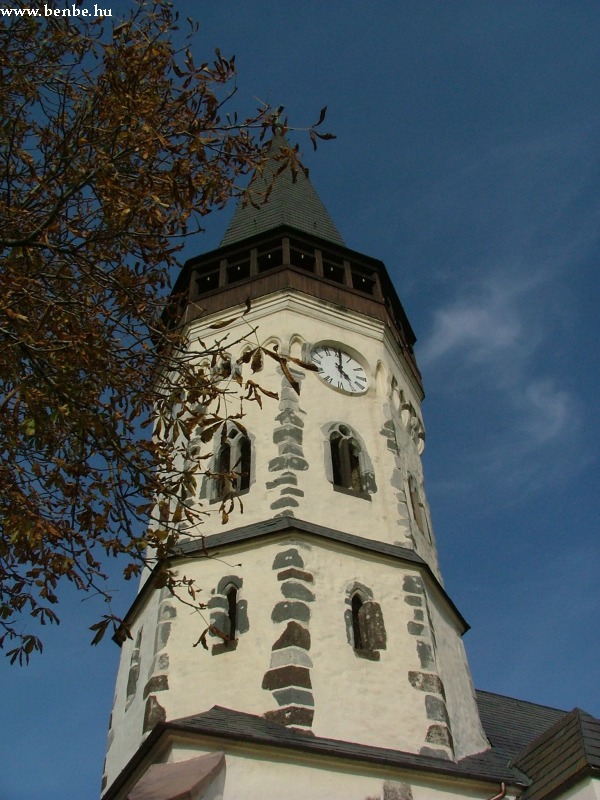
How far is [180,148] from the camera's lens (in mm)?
7113

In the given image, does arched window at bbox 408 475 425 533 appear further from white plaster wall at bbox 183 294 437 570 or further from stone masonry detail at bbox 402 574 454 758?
stone masonry detail at bbox 402 574 454 758

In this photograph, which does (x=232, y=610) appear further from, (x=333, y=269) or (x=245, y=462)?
(x=333, y=269)

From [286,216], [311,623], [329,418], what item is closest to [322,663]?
[311,623]

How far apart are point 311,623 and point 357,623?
83cm

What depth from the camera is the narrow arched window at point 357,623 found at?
11.4 m

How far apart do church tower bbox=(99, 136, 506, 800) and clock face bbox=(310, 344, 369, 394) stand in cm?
3

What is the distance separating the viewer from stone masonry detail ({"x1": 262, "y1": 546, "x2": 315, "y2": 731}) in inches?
402

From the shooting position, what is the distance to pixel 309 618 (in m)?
11.2

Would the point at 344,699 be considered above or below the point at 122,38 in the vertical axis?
below

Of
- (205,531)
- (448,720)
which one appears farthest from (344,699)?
(205,531)

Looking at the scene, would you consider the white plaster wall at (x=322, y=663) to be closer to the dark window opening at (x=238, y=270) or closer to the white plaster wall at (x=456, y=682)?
the white plaster wall at (x=456, y=682)

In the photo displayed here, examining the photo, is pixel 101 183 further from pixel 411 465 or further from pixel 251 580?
pixel 411 465

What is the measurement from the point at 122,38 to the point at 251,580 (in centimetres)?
717

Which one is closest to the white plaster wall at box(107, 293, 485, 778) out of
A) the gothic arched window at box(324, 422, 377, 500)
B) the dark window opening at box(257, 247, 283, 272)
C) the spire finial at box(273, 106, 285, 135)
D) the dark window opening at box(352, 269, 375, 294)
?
the gothic arched window at box(324, 422, 377, 500)
